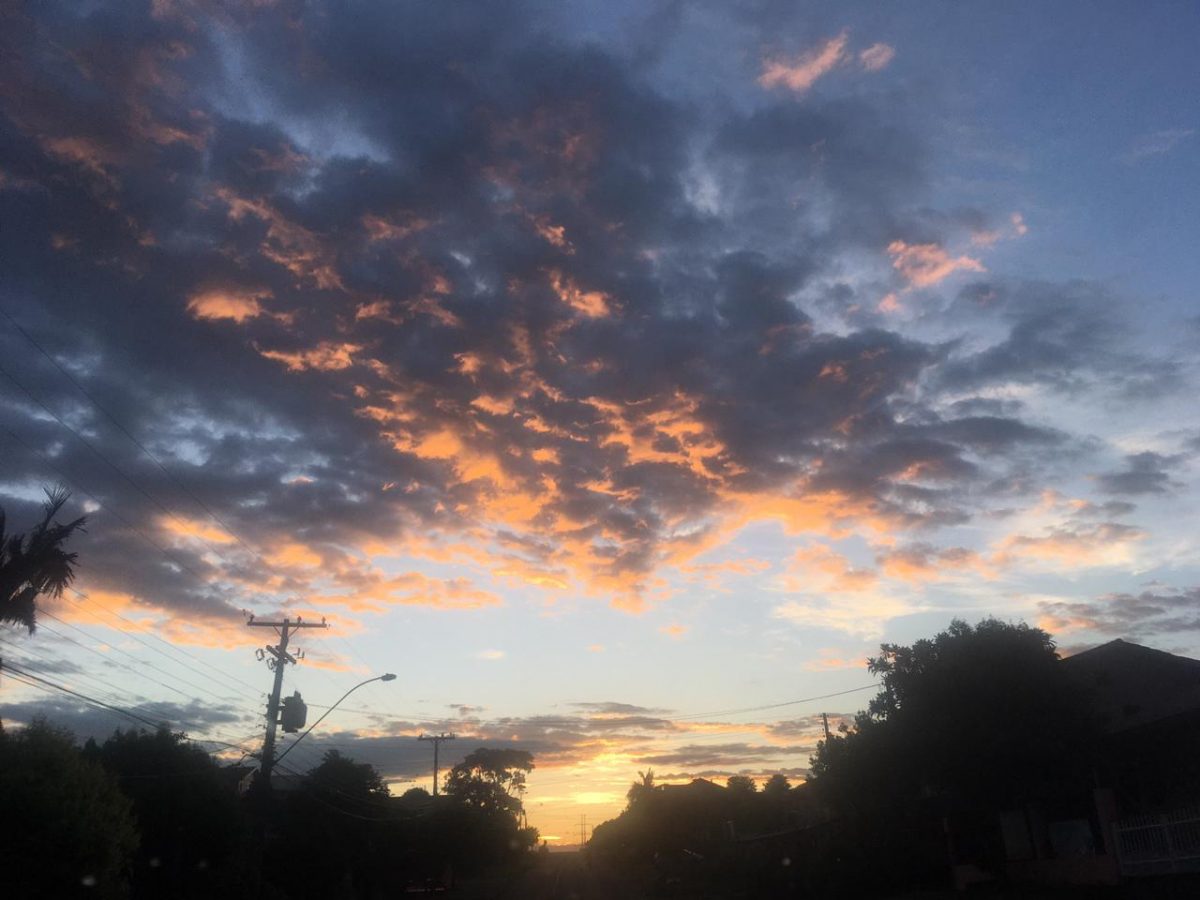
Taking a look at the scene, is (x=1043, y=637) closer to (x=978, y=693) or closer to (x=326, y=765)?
(x=978, y=693)

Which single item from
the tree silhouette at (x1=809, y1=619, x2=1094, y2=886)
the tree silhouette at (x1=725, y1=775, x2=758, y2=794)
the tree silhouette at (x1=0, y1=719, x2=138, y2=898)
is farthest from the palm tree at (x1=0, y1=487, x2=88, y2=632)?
the tree silhouette at (x1=725, y1=775, x2=758, y2=794)

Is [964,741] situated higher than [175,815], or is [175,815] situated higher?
[964,741]

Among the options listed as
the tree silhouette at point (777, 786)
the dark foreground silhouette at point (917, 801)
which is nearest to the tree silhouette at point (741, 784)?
the tree silhouette at point (777, 786)

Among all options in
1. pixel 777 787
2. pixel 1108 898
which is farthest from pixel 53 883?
pixel 777 787

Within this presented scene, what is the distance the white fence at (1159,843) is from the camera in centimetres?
2422

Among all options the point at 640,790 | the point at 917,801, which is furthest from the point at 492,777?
the point at 917,801

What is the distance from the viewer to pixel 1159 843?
2539 cm

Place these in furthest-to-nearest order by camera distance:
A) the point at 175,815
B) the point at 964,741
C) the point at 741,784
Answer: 1. the point at 741,784
2. the point at 964,741
3. the point at 175,815

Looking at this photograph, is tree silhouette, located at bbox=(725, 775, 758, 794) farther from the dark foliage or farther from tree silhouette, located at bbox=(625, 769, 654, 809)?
the dark foliage

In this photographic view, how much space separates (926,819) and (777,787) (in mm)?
61345

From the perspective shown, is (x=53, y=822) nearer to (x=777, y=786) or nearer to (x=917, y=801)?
(x=917, y=801)

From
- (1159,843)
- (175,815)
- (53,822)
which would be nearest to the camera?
(53,822)

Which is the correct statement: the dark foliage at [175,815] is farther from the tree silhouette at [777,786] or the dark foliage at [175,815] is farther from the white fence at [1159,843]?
the tree silhouette at [777,786]

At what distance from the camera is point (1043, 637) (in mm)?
32469
